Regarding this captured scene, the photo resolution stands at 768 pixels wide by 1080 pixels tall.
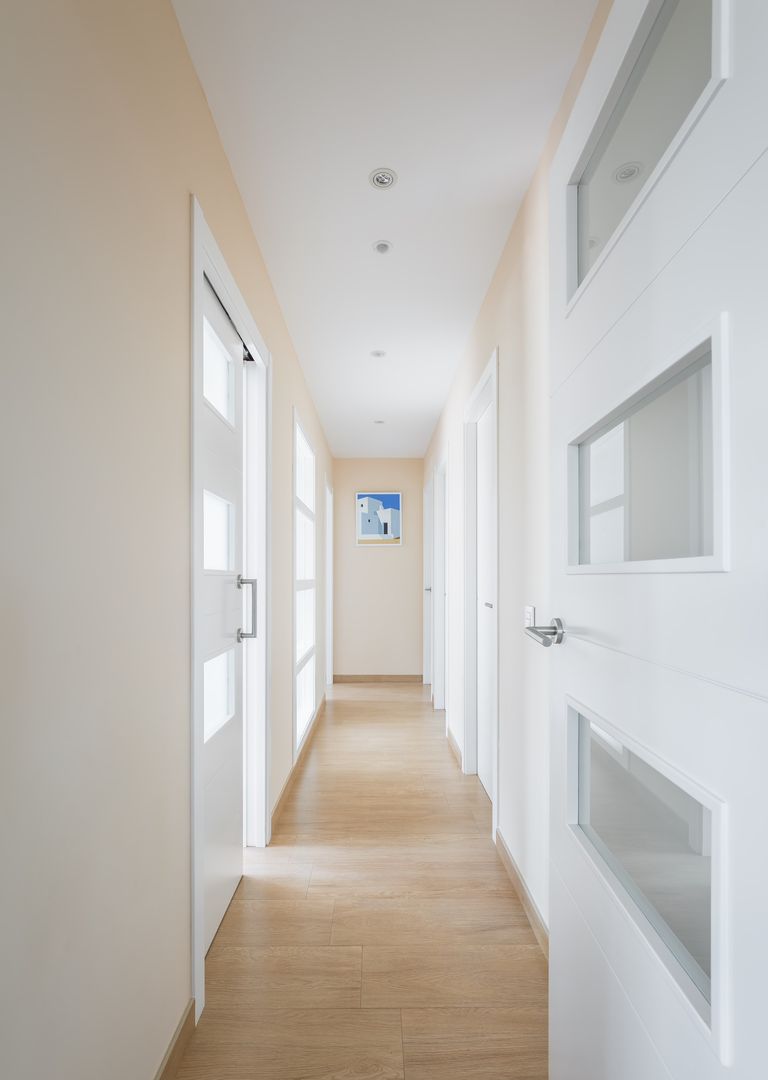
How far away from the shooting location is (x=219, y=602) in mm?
2094

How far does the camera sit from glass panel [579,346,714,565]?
707mm

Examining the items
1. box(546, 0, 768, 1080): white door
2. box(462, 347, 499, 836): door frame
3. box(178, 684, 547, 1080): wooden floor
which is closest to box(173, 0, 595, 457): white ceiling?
box(546, 0, 768, 1080): white door

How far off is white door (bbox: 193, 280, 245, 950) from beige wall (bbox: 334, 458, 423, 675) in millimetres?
4760

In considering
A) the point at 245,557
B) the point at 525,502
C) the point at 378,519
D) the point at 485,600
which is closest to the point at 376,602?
the point at 378,519

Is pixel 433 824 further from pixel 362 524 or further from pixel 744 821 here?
pixel 362 524

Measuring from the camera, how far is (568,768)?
3.60ft

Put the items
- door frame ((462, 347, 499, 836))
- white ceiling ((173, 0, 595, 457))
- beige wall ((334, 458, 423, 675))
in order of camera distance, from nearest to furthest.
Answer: white ceiling ((173, 0, 595, 457))
door frame ((462, 347, 499, 836))
beige wall ((334, 458, 423, 675))

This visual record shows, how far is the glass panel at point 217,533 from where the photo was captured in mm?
1999

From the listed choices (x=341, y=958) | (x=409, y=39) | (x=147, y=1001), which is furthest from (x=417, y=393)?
(x=147, y=1001)

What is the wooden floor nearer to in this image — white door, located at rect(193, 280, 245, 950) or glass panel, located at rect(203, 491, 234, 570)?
white door, located at rect(193, 280, 245, 950)

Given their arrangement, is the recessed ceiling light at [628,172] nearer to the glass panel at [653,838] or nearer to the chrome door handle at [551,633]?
the chrome door handle at [551,633]

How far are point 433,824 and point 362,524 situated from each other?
456cm

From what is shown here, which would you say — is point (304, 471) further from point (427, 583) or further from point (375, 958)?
point (375, 958)

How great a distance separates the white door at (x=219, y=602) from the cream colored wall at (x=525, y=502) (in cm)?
100
